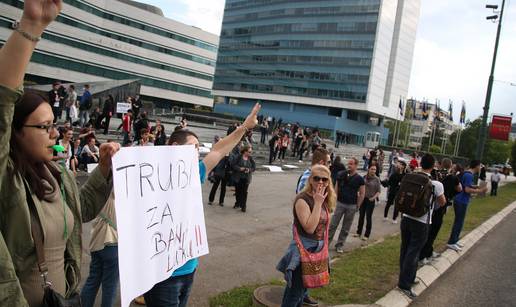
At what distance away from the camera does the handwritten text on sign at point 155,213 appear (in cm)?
217

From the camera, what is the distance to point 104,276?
3.73 metres

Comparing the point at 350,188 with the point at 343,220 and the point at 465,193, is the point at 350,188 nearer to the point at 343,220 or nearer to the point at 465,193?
the point at 343,220

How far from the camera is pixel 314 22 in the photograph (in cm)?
8519

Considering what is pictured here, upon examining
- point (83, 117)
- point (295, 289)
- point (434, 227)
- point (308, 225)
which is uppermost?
point (83, 117)

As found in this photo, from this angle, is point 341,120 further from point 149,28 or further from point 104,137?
point 104,137

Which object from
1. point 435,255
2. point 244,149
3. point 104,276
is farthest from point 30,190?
point 244,149

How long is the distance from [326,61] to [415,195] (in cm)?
7951

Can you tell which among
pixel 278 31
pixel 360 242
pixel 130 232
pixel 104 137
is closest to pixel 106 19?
pixel 278 31

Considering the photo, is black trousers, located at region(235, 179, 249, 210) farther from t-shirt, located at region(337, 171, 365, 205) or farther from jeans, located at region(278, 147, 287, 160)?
jeans, located at region(278, 147, 287, 160)

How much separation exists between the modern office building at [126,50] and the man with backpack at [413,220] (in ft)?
178

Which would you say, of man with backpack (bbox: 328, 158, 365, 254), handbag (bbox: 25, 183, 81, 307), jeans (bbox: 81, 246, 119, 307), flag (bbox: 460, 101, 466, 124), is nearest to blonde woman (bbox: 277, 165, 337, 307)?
jeans (bbox: 81, 246, 119, 307)

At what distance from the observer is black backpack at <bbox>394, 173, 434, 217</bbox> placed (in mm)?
5859

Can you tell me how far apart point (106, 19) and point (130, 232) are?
79403 mm

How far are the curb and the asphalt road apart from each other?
94 millimetres
